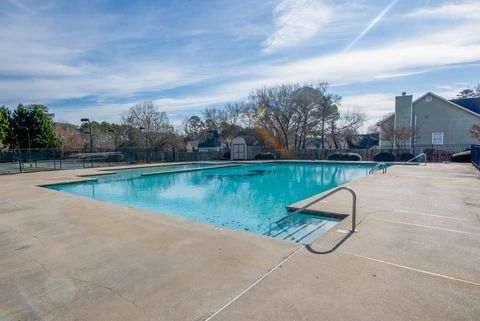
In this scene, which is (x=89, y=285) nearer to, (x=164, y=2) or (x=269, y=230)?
(x=269, y=230)

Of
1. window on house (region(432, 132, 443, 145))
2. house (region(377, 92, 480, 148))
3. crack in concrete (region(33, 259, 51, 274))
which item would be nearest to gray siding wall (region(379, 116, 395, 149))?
house (region(377, 92, 480, 148))

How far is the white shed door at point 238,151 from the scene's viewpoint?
89.8 feet

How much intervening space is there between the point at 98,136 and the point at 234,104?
18.9m

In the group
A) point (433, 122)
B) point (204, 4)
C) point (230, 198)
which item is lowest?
point (230, 198)

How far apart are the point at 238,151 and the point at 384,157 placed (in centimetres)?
1323

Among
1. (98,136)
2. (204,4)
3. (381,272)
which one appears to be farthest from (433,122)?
(98,136)

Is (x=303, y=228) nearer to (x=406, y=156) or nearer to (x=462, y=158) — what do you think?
(x=462, y=158)

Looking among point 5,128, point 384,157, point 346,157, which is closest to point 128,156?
point 5,128

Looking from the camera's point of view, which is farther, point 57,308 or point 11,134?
point 11,134

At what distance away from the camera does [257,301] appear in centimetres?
229

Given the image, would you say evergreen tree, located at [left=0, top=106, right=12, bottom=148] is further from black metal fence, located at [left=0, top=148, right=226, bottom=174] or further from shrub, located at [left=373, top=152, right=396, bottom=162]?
shrub, located at [left=373, top=152, right=396, bottom=162]

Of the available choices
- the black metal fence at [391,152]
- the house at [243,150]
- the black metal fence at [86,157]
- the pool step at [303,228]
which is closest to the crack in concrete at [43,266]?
the pool step at [303,228]

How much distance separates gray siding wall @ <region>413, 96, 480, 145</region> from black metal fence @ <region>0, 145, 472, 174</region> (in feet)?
4.40

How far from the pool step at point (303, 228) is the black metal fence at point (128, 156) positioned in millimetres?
17642
